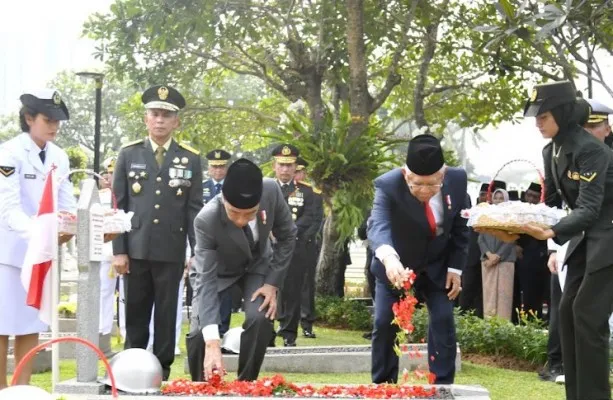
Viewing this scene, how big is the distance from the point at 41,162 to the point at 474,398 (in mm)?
3583

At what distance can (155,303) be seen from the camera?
956 centimetres

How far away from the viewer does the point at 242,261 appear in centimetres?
827

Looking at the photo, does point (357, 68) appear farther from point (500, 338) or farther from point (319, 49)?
point (500, 338)

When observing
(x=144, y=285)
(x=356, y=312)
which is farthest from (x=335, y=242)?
(x=144, y=285)

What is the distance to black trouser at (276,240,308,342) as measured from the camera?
44.6 ft

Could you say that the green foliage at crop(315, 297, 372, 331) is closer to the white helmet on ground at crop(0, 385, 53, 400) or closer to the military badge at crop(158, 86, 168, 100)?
the military badge at crop(158, 86, 168, 100)

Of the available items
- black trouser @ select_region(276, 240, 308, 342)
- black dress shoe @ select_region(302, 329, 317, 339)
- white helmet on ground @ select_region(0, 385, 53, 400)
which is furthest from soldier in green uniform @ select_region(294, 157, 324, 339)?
white helmet on ground @ select_region(0, 385, 53, 400)

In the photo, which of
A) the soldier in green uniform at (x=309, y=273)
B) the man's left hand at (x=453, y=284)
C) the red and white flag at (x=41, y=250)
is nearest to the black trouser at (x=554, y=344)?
the man's left hand at (x=453, y=284)

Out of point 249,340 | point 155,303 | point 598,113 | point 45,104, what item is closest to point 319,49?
point 155,303

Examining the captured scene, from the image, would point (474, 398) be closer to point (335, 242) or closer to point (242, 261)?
point (242, 261)

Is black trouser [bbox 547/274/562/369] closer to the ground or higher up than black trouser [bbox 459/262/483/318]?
closer to the ground

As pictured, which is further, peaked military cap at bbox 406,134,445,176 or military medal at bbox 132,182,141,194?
military medal at bbox 132,182,141,194

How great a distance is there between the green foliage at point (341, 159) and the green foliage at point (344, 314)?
45.7 inches

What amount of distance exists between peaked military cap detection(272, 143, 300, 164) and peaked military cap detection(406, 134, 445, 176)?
20.4ft
